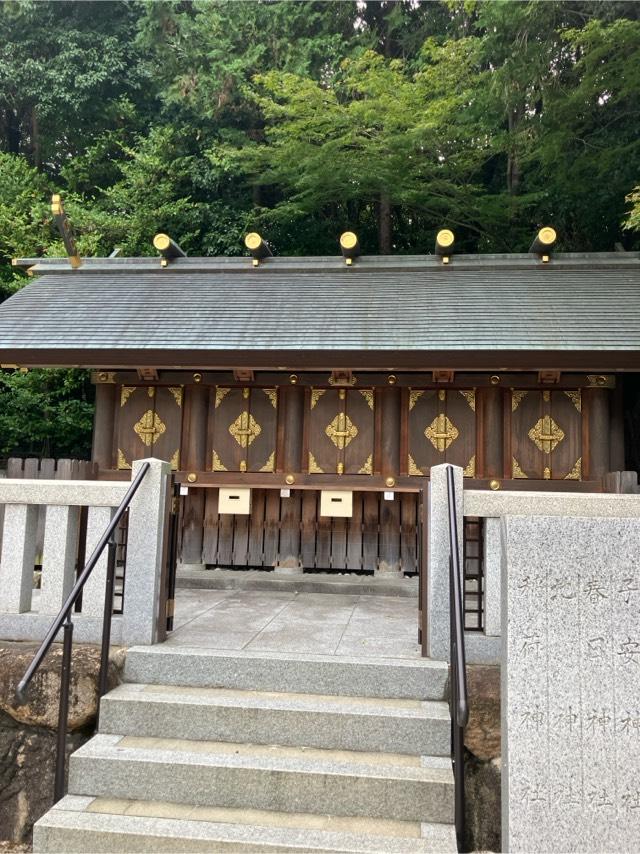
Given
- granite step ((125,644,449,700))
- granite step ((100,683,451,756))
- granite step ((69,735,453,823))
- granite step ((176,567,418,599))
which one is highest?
granite step ((176,567,418,599))

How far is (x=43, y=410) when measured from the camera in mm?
14094

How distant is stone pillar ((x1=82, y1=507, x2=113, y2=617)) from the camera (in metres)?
4.83

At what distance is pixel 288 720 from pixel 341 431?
217 inches

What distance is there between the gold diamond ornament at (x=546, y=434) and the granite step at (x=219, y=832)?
628 cm

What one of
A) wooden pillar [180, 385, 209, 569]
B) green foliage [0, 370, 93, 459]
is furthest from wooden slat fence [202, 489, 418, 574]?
green foliage [0, 370, 93, 459]

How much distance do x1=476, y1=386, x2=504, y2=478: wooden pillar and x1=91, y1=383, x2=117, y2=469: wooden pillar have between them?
220 inches

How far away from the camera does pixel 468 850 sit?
380cm

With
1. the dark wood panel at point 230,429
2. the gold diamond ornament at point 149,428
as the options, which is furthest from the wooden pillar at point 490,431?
the gold diamond ornament at point 149,428

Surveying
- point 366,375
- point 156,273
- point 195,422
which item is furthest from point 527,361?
point 156,273

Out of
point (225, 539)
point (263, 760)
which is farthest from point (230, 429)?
point (263, 760)

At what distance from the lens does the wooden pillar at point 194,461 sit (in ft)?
30.8

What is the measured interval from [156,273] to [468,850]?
9.95m

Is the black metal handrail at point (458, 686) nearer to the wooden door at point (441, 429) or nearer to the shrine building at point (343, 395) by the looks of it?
the shrine building at point (343, 395)

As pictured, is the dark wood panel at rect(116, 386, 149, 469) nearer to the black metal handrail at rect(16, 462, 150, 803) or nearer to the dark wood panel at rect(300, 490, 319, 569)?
the dark wood panel at rect(300, 490, 319, 569)
